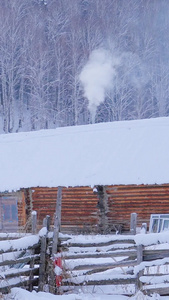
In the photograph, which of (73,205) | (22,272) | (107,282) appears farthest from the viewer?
(73,205)

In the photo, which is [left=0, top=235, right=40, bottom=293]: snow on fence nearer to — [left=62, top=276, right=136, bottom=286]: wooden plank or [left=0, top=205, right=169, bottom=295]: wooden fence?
[left=0, top=205, right=169, bottom=295]: wooden fence

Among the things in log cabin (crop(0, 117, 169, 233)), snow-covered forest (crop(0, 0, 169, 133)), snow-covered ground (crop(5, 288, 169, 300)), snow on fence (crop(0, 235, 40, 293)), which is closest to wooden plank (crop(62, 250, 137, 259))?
snow on fence (crop(0, 235, 40, 293))

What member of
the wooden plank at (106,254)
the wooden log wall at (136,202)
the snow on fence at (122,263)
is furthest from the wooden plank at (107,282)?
the wooden log wall at (136,202)

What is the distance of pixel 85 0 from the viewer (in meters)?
46.2

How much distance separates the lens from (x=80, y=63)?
36.7m

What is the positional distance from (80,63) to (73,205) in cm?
2176

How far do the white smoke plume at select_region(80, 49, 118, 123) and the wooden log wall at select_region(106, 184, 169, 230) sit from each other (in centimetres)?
2137

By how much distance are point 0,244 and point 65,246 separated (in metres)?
1.12

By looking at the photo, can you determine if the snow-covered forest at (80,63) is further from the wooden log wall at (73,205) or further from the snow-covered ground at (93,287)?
the snow-covered ground at (93,287)

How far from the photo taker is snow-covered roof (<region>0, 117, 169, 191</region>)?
1543 centimetres

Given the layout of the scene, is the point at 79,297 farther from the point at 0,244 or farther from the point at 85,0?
the point at 85,0

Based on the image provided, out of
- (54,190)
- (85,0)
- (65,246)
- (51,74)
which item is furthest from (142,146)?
(85,0)

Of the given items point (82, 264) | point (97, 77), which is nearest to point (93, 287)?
point (82, 264)

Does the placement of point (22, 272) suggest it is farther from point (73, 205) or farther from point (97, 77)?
point (97, 77)
